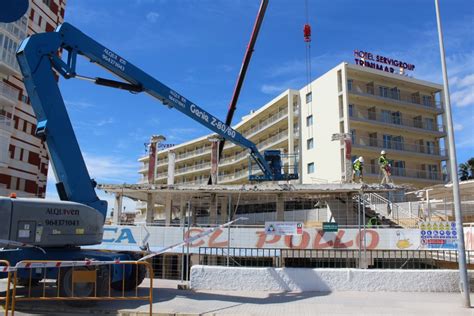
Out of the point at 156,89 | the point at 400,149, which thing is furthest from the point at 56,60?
the point at 400,149

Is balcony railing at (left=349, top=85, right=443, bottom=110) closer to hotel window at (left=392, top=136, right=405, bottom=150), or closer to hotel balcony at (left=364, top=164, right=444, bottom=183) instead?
hotel window at (left=392, top=136, right=405, bottom=150)

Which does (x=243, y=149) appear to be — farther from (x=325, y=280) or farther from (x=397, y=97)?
(x=325, y=280)

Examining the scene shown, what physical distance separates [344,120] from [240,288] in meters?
35.6

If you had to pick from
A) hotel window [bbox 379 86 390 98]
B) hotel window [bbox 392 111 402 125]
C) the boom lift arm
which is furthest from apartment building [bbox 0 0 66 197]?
hotel window [bbox 392 111 402 125]

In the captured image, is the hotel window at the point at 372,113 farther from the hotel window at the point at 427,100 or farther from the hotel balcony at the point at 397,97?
the hotel window at the point at 427,100

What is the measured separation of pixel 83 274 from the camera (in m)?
9.49

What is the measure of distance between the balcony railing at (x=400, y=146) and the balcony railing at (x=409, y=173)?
7.34ft

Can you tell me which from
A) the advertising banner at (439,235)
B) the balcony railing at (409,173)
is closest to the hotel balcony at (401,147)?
the balcony railing at (409,173)

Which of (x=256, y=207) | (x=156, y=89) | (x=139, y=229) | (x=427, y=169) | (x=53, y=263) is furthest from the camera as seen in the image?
(x=427, y=169)

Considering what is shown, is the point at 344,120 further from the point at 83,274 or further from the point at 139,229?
the point at 83,274

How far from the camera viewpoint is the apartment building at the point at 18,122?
123 feet

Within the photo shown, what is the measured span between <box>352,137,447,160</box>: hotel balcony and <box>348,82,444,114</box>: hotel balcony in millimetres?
4443

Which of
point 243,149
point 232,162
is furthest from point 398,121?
point 232,162

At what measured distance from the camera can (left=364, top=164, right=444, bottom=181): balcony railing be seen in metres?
43.9
